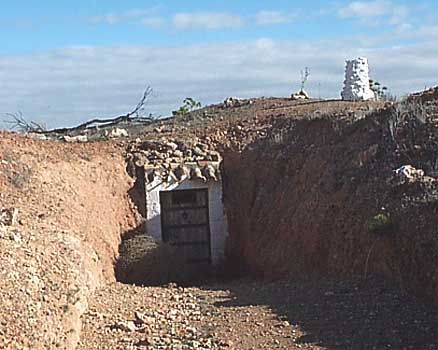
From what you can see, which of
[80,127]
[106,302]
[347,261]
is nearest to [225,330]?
[106,302]

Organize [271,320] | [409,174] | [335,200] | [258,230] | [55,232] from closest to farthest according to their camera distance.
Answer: [271,320], [55,232], [409,174], [335,200], [258,230]

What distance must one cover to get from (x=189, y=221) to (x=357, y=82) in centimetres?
754

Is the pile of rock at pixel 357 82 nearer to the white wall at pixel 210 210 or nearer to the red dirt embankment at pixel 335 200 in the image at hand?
the red dirt embankment at pixel 335 200

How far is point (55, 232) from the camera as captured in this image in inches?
504

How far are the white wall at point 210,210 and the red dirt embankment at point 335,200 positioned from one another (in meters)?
0.27

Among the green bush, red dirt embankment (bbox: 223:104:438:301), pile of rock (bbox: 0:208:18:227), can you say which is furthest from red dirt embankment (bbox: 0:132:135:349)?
the green bush

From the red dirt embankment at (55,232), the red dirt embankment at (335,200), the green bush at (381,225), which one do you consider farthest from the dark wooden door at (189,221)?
the green bush at (381,225)

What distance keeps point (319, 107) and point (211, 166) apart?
11.9 feet

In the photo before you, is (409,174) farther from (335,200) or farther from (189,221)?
(189,221)

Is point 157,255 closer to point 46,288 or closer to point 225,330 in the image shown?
point 225,330

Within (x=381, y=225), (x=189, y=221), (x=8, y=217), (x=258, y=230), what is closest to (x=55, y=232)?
(x=8, y=217)

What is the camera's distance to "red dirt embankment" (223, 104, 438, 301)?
12719 millimetres

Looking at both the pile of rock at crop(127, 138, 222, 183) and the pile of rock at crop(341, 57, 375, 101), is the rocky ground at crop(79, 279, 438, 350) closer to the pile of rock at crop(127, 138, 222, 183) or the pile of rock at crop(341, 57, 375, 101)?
the pile of rock at crop(127, 138, 222, 183)

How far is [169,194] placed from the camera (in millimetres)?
20703
